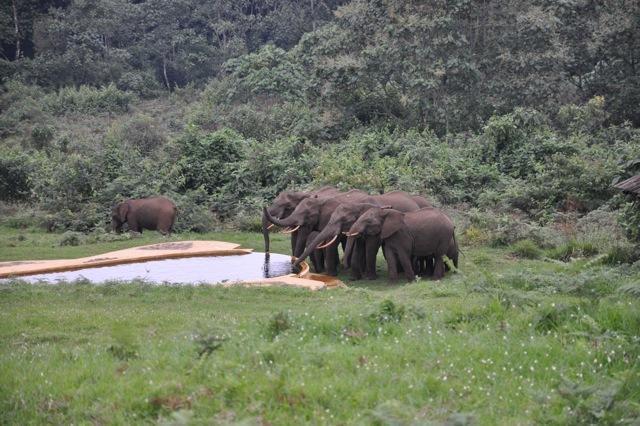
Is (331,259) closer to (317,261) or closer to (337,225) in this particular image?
(317,261)

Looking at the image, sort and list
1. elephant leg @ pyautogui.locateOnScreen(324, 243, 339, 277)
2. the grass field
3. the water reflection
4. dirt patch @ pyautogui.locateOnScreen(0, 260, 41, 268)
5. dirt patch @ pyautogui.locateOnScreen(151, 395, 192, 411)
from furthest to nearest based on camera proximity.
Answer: dirt patch @ pyautogui.locateOnScreen(0, 260, 41, 268), elephant leg @ pyautogui.locateOnScreen(324, 243, 339, 277), the water reflection, dirt patch @ pyautogui.locateOnScreen(151, 395, 192, 411), the grass field

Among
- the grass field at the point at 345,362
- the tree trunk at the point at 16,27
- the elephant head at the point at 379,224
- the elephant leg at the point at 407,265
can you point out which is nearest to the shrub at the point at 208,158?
the elephant head at the point at 379,224

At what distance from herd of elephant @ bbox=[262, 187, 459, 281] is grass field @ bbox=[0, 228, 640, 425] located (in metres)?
4.25

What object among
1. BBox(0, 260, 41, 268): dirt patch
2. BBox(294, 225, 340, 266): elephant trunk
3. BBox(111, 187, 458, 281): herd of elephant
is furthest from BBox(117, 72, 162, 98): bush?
BBox(294, 225, 340, 266): elephant trunk

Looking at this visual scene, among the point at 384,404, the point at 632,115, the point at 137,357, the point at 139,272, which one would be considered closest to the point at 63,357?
the point at 137,357

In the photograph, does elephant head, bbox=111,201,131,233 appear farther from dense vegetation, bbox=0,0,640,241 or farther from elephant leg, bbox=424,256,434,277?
elephant leg, bbox=424,256,434,277

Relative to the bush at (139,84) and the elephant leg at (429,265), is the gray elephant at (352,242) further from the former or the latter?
the bush at (139,84)

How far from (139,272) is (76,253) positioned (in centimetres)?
337

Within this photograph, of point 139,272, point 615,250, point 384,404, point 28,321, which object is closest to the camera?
point 384,404

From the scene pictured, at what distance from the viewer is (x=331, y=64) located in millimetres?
32688

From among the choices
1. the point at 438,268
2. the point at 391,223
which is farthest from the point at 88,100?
the point at 438,268

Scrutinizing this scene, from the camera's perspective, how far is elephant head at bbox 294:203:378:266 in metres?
16.7

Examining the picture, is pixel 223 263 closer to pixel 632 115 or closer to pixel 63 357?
pixel 63 357

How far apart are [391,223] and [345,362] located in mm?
8064
